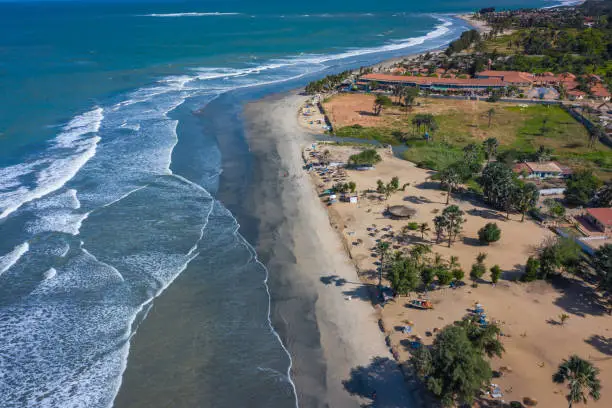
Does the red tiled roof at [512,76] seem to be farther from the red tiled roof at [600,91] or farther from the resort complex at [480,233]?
the red tiled roof at [600,91]

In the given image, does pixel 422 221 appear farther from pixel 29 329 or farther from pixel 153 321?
pixel 29 329

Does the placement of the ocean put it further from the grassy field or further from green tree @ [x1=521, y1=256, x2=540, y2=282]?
the grassy field

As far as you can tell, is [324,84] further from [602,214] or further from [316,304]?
[316,304]

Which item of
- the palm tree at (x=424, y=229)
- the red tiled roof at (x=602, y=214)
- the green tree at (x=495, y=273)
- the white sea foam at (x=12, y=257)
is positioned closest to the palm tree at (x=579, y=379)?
the green tree at (x=495, y=273)

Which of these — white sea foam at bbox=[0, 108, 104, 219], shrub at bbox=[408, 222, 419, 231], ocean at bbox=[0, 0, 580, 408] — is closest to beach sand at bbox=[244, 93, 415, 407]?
ocean at bbox=[0, 0, 580, 408]

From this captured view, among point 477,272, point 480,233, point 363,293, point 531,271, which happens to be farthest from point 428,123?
point 363,293

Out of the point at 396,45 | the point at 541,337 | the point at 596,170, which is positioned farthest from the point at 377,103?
the point at 396,45
